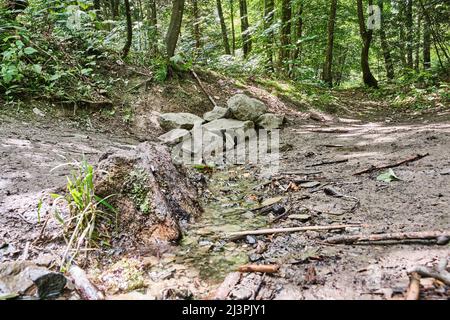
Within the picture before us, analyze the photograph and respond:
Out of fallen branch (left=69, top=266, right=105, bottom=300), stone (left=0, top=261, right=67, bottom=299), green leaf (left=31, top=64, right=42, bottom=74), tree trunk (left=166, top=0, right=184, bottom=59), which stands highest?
tree trunk (left=166, top=0, right=184, bottom=59)

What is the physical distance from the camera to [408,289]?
78.5 inches

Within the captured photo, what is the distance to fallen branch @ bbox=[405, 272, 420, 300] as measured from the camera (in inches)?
75.4

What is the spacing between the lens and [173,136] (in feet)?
24.6

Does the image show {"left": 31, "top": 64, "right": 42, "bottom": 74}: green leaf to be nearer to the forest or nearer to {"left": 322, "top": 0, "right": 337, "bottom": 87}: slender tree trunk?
the forest

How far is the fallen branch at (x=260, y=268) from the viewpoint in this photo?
251cm

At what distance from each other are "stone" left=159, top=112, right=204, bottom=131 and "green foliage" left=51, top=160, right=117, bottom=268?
491cm

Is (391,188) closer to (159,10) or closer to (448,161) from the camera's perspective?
(448,161)

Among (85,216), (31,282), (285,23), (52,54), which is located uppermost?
(285,23)

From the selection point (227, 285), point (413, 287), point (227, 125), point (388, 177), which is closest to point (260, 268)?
point (227, 285)

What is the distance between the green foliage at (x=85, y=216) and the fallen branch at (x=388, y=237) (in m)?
2.05

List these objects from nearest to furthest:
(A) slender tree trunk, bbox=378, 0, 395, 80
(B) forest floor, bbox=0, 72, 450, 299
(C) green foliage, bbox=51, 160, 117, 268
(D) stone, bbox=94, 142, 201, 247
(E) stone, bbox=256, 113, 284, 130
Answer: (B) forest floor, bbox=0, 72, 450, 299, (C) green foliage, bbox=51, 160, 117, 268, (D) stone, bbox=94, 142, 201, 247, (E) stone, bbox=256, 113, 284, 130, (A) slender tree trunk, bbox=378, 0, 395, 80

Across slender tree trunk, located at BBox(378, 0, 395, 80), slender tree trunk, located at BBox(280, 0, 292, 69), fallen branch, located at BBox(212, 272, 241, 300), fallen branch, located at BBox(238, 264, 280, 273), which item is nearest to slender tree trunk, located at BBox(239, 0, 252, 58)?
slender tree trunk, located at BBox(280, 0, 292, 69)

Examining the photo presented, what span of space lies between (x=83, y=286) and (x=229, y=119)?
6.54m

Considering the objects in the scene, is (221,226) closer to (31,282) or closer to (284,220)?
(284,220)
